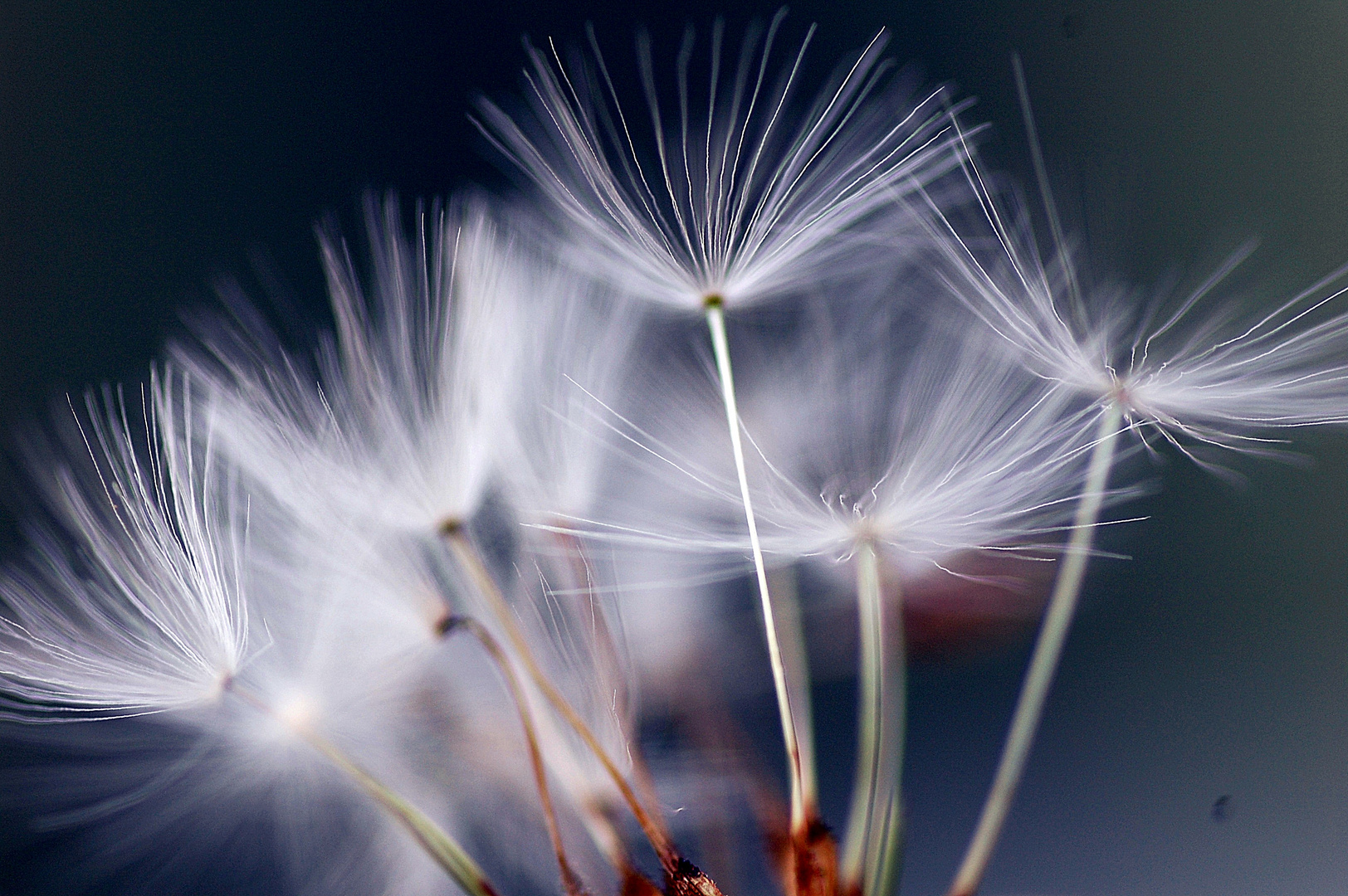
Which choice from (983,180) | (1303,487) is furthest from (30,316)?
(1303,487)

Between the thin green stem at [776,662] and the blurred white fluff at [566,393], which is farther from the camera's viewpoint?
the blurred white fluff at [566,393]

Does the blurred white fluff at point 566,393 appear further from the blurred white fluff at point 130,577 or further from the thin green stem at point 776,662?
the blurred white fluff at point 130,577

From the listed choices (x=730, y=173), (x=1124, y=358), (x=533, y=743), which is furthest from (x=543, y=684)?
(x=1124, y=358)

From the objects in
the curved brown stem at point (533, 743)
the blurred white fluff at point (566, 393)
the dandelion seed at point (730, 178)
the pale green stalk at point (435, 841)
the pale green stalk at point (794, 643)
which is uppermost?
the dandelion seed at point (730, 178)

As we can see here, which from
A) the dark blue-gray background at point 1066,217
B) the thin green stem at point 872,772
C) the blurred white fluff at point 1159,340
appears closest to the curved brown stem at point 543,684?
the thin green stem at point 872,772

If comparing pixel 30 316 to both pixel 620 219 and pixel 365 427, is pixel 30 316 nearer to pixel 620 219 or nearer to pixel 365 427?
pixel 365 427

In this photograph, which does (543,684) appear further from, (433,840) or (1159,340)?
(1159,340)

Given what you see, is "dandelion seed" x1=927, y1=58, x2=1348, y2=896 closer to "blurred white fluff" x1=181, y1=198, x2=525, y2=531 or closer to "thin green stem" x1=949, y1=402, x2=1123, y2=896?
"thin green stem" x1=949, y1=402, x2=1123, y2=896
